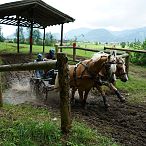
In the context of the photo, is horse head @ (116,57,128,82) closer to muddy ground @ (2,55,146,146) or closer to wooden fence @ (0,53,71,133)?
muddy ground @ (2,55,146,146)

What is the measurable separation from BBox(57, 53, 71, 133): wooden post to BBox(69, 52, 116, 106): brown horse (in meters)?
3.23

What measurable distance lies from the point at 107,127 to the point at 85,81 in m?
2.02

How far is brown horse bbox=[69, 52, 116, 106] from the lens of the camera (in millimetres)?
8008

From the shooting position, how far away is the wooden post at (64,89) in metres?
4.79

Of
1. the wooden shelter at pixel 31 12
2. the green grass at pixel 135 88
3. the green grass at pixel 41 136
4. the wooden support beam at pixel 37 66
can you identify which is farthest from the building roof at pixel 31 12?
the green grass at pixel 41 136

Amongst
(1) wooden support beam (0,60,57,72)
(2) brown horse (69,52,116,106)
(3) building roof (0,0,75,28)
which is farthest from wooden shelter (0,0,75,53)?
(1) wooden support beam (0,60,57,72)

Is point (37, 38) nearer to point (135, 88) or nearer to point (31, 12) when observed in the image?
point (31, 12)

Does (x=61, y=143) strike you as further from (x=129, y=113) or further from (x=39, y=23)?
(x=39, y=23)

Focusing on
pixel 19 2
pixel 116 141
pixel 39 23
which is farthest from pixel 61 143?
pixel 39 23

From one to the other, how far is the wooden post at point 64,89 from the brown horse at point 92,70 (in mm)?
3232

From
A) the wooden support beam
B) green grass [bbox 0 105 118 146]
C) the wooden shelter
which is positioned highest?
the wooden shelter

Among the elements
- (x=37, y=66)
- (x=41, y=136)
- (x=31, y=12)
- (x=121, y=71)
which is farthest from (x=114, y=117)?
(x=31, y=12)

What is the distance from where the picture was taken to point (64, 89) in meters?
4.87

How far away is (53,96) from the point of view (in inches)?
427
